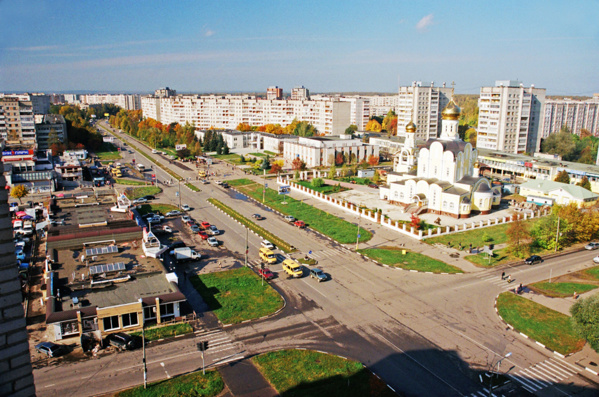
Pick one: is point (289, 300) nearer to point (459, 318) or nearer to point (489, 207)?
point (459, 318)

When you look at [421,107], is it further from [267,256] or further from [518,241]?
[267,256]

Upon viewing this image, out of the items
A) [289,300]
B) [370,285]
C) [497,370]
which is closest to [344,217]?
[370,285]

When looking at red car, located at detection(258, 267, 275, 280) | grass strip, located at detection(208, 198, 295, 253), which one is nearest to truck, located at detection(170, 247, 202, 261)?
red car, located at detection(258, 267, 275, 280)

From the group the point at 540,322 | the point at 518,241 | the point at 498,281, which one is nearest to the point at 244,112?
the point at 518,241

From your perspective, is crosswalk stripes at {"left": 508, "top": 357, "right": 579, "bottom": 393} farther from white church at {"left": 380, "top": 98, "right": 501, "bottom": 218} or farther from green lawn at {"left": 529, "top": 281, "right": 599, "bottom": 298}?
white church at {"left": 380, "top": 98, "right": 501, "bottom": 218}

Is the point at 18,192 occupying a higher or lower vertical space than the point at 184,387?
higher

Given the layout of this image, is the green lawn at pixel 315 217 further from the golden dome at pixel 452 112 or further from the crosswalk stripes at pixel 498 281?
the golden dome at pixel 452 112
